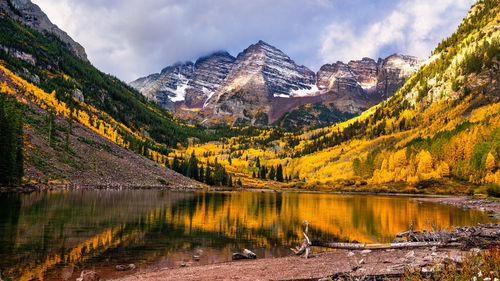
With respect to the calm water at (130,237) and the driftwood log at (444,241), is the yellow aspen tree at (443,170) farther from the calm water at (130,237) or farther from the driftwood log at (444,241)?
the driftwood log at (444,241)

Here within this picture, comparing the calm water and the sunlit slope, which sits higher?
the sunlit slope

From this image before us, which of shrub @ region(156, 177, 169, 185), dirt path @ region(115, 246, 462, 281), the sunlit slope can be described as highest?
the sunlit slope

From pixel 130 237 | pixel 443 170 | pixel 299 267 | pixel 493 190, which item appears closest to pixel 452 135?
pixel 443 170

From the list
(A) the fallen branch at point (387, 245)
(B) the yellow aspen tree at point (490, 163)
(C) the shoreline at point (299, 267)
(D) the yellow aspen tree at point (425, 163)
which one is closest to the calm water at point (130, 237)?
(C) the shoreline at point (299, 267)

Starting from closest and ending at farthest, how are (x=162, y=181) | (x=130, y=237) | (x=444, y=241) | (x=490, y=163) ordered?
1. (x=444, y=241)
2. (x=130, y=237)
3. (x=490, y=163)
4. (x=162, y=181)

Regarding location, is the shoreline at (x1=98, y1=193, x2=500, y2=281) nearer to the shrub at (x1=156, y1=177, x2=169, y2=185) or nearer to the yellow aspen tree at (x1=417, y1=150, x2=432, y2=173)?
the shrub at (x1=156, y1=177, x2=169, y2=185)

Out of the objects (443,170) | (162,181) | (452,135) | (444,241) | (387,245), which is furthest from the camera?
(452,135)

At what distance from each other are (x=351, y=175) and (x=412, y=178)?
46.1 metres

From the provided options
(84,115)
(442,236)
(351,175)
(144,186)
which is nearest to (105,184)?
(144,186)

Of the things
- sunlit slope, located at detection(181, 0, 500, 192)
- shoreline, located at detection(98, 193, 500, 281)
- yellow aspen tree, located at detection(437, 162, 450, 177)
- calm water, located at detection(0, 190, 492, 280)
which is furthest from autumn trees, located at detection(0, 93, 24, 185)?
yellow aspen tree, located at detection(437, 162, 450, 177)

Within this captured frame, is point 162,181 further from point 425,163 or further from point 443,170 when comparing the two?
point 443,170

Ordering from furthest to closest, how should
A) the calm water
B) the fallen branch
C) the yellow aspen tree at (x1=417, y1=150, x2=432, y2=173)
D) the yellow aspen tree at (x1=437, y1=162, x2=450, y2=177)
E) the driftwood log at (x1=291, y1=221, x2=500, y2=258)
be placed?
the yellow aspen tree at (x1=417, y1=150, x2=432, y2=173)
the yellow aspen tree at (x1=437, y1=162, x2=450, y2=177)
the calm water
the fallen branch
the driftwood log at (x1=291, y1=221, x2=500, y2=258)

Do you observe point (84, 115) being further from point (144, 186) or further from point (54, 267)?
point (54, 267)

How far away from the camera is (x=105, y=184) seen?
88.2 m
